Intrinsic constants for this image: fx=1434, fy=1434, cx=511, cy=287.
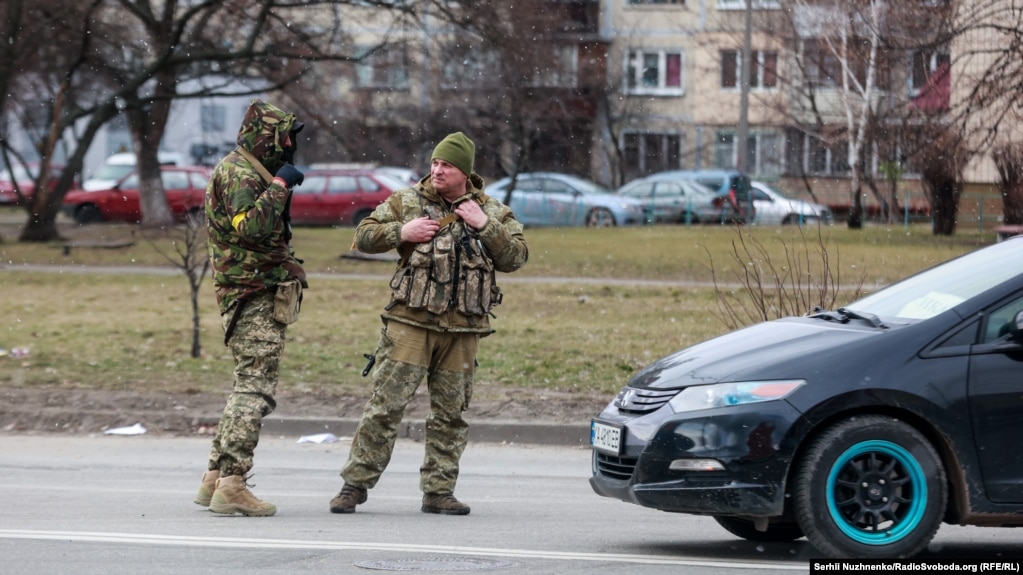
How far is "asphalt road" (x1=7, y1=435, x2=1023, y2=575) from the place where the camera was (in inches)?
228

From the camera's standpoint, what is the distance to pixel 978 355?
5.65 m

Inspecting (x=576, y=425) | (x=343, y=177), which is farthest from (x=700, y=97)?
(x=576, y=425)

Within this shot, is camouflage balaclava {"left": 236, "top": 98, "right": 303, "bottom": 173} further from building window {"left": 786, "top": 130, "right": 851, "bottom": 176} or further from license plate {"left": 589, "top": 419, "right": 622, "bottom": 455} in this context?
building window {"left": 786, "top": 130, "right": 851, "bottom": 176}

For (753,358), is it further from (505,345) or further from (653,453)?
(505,345)

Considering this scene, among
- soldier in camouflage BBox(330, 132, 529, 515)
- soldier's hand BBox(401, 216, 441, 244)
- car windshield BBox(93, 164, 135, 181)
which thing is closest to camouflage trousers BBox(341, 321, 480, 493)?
soldier in camouflage BBox(330, 132, 529, 515)

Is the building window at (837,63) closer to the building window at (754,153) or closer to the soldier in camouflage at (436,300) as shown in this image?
the building window at (754,153)

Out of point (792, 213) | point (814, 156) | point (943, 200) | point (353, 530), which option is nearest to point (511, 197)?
point (814, 156)

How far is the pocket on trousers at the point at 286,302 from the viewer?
6.91 m

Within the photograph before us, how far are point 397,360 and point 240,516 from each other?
1.10m

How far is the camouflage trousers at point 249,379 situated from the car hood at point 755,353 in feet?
5.97

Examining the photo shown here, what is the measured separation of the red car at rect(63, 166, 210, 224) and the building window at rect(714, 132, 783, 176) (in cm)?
1271

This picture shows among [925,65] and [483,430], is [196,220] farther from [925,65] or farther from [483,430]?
[925,65]

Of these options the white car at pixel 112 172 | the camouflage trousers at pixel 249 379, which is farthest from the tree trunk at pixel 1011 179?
the white car at pixel 112 172

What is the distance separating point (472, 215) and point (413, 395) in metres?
0.92
